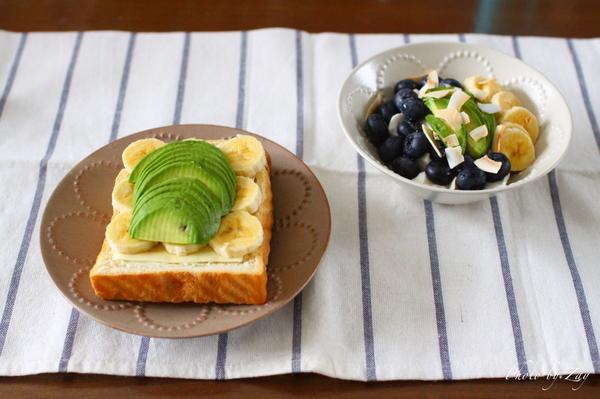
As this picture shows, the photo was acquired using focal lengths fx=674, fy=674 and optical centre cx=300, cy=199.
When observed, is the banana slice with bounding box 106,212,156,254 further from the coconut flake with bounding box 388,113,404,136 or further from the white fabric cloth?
the coconut flake with bounding box 388,113,404,136

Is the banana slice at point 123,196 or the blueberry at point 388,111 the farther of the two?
the blueberry at point 388,111

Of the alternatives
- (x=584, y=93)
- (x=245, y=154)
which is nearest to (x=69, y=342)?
(x=245, y=154)

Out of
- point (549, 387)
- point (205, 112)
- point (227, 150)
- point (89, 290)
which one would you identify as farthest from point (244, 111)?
point (549, 387)

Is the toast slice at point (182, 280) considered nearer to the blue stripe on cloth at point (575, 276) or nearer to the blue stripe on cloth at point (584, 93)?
the blue stripe on cloth at point (575, 276)

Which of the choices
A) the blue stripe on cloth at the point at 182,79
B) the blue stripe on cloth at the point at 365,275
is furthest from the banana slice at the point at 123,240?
the blue stripe on cloth at the point at 182,79

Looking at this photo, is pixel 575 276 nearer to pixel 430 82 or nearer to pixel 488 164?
pixel 488 164

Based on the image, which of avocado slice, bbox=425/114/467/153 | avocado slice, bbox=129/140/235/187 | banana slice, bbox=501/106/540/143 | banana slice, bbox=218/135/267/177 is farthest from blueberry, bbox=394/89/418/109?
avocado slice, bbox=129/140/235/187
